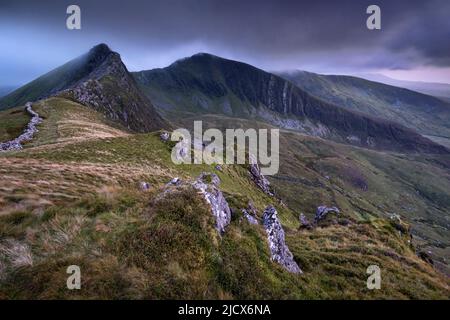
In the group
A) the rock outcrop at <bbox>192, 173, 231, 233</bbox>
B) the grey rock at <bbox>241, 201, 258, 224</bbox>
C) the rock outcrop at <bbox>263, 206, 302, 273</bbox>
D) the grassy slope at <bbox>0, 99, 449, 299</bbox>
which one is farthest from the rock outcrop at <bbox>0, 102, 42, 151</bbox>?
the rock outcrop at <bbox>263, 206, 302, 273</bbox>

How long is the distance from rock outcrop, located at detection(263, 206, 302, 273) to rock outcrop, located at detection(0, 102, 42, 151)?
144 ft

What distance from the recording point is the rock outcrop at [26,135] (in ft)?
149

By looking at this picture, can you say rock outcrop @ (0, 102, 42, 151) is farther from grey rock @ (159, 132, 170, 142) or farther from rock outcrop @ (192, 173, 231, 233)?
rock outcrop @ (192, 173, 231, 233)

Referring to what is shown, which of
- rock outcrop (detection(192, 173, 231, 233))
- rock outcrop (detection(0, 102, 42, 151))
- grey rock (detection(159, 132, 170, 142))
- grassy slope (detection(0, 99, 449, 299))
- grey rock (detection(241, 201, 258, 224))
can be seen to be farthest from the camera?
grey rock (detection(159, 132, 170, 142))

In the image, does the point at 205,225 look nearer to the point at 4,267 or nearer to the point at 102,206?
the point at 102,206

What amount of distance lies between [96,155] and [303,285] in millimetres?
34520

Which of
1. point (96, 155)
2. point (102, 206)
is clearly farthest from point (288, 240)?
point (96, 155)

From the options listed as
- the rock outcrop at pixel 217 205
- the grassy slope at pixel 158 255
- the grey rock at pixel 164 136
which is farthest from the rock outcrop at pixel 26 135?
the rock outcrop at pixel 217 205

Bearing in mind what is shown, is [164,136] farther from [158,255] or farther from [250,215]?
[158,255]

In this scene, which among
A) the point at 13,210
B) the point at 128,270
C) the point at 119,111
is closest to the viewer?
the point at 128,270

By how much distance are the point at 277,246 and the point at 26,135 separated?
5547 centimetres

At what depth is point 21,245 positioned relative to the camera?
11039 millimetres

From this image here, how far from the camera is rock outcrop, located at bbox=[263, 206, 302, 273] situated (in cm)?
1419
